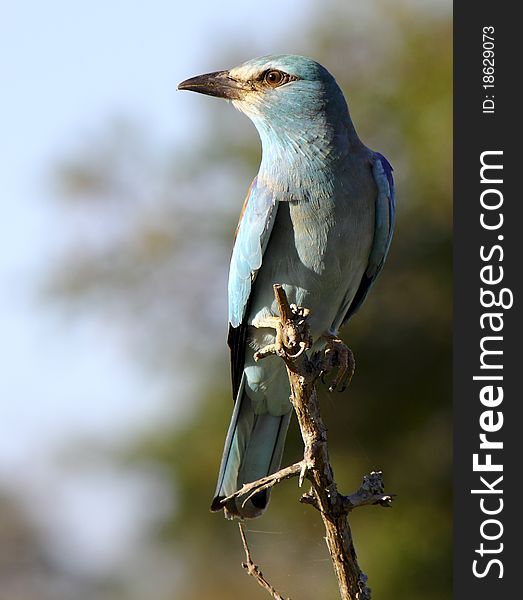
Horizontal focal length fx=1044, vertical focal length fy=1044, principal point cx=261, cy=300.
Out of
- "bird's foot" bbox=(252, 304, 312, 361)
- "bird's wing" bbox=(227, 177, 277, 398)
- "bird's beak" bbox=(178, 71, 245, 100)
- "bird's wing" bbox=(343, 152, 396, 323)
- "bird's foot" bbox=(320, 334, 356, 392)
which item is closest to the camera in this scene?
"bird's foot" bbox=(252, 304, 312, 361)

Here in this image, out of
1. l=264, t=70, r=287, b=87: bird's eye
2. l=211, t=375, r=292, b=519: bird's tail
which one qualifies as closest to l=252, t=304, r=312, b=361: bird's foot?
l=211, t=375, r=292, b=519: bird's tail

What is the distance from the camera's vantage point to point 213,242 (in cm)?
1454

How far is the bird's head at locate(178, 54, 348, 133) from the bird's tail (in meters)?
1.32

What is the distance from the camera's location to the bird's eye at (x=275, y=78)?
5125 mm

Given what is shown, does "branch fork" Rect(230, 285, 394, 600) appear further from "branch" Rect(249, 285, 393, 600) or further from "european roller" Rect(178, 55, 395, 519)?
"european roller" Rect(178, 55, 395, 519)

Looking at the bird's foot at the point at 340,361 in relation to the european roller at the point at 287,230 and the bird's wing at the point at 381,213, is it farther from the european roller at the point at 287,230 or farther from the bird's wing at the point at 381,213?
the bird's wing at the point at 381,213

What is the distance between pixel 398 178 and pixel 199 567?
5936mm

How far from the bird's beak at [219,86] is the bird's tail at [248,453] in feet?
4.72

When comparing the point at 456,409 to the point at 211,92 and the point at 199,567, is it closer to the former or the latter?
the point at 211,92

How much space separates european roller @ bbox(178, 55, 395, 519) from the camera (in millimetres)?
4859

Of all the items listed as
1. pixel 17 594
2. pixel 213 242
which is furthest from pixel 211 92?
pixel 17 594

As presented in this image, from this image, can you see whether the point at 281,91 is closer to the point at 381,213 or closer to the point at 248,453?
the point at 381,213

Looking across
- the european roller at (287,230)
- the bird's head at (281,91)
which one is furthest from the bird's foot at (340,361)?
the bird's head at (281,91)

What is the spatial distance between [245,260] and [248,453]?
94 cm
